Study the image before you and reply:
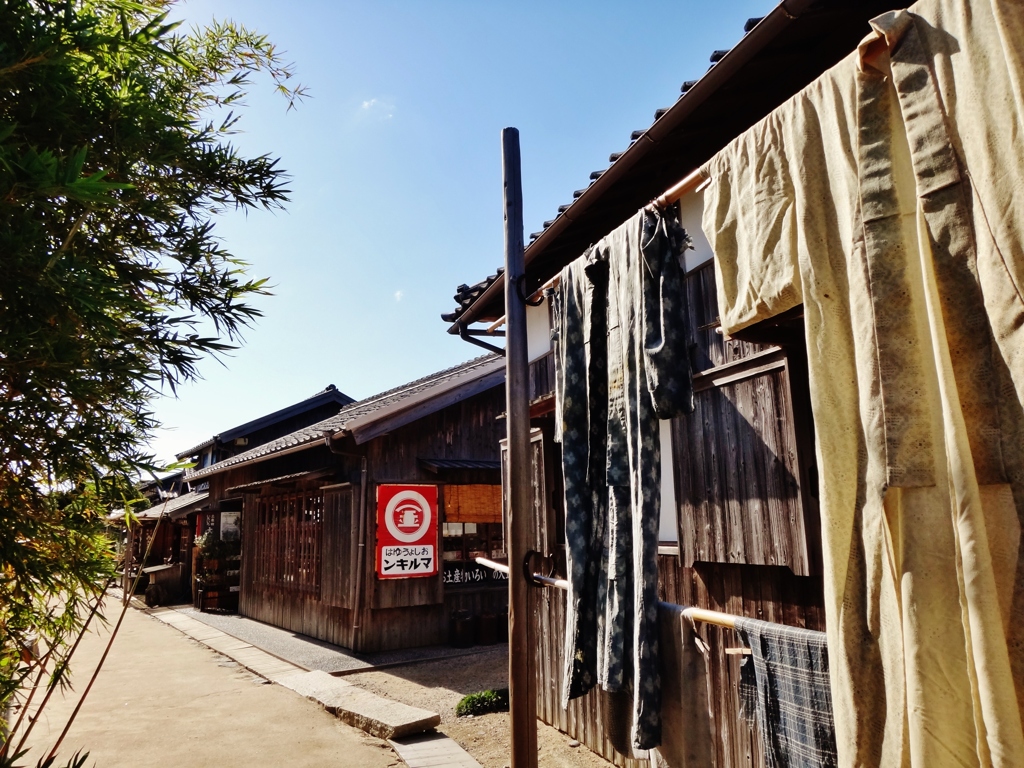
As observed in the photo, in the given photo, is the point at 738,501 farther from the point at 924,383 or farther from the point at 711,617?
the point at 924,383

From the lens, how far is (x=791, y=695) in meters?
2.50

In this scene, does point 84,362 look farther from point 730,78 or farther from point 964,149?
point 730,78

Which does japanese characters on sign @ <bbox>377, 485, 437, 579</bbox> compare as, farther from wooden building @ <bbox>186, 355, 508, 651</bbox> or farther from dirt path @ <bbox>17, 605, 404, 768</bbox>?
dirt path @ <bbox>17, 605, 404, 768</bbox>

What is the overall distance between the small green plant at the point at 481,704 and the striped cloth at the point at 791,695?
611 centimetres

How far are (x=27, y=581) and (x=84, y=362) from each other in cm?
105

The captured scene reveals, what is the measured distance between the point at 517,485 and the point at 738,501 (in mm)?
1533

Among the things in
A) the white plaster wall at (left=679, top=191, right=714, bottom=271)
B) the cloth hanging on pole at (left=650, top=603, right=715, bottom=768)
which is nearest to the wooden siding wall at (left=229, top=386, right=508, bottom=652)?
the white plaster wall at (left=679, top=191, right=714, bottom=271)

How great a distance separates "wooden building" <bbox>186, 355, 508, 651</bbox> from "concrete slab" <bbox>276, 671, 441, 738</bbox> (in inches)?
93.0

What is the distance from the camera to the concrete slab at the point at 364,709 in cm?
714

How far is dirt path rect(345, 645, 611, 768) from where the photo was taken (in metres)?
6.05

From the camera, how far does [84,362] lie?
2.63 m

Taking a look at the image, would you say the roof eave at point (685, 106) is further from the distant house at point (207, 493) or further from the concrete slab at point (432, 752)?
the distant house at point (207, 493)

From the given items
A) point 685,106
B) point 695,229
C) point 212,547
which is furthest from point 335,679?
point 212,547

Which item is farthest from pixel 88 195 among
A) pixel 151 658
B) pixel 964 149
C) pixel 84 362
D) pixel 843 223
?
pixel 151 658
